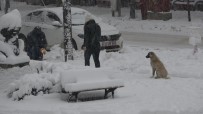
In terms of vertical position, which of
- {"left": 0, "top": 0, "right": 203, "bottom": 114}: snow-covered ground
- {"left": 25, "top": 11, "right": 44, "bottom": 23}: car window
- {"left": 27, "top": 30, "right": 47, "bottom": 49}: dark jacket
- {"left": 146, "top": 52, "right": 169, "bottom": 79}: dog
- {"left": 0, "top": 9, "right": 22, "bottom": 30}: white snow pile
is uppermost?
{"left": 0, "top": 9, "right": 22, "bottom": 30}: white snow pile

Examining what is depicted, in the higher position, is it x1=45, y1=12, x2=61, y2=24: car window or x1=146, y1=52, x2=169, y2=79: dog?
x1=45, y1=12, x2=61, y2=24: car window

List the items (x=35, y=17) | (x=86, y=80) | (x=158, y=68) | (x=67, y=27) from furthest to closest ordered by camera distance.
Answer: (x=35, y=17), (x=67, y=27), (x=158, y=68), (x=86, y=80)

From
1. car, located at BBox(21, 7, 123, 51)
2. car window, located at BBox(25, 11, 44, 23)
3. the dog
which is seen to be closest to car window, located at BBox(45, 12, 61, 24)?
car, located at BBox(21, 7, 123, 51)

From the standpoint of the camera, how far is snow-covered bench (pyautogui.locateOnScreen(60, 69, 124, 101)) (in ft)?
31.6

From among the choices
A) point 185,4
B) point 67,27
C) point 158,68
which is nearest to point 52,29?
point 67,27

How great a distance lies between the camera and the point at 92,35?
1302 centimetres

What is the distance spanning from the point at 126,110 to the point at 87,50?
14.0ft

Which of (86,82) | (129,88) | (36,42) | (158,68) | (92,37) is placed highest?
(92,37)

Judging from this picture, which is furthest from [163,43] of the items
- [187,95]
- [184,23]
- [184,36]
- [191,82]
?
[187,95]

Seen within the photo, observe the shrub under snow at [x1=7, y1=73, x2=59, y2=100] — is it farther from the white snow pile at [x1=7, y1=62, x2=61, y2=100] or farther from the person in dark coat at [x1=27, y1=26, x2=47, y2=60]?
the person in dark coat at [x1=27, y1=26, x2=47, y2=60]

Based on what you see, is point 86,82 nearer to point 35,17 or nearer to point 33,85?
point 33,85

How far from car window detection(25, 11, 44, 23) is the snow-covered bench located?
8.64 meters

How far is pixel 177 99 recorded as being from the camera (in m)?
9.74

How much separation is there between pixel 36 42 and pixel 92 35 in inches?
104
